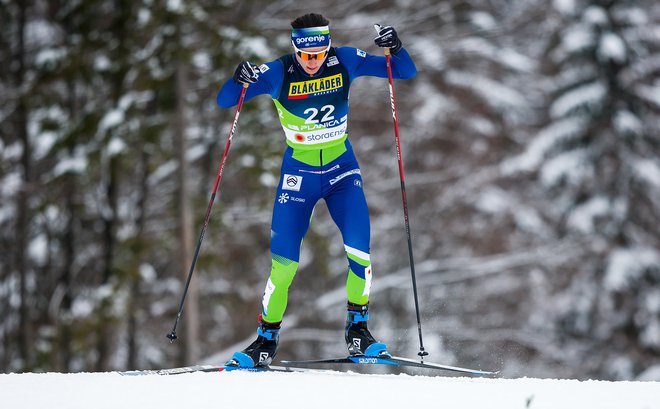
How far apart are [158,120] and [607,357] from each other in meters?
11.4

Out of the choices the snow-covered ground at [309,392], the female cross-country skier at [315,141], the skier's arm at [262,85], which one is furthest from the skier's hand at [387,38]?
the snow-covered ground at [309,392]

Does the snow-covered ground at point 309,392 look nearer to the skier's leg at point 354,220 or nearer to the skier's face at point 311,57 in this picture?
the skier's leg at point 354,220

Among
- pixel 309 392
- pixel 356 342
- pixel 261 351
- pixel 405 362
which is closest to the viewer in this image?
pixel 309 392

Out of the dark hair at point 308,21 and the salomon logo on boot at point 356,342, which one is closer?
the dark hair at point 308,21

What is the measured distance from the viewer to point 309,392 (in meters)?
5.32

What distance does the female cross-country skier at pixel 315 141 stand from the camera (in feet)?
20.9

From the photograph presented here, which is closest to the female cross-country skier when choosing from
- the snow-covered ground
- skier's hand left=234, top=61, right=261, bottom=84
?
skier's hand left=234, top=61, right=261, bottom=84

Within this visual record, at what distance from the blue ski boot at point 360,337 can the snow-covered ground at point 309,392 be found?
15.2 inches

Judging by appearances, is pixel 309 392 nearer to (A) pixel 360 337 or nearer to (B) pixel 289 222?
(A) pixel 360 337

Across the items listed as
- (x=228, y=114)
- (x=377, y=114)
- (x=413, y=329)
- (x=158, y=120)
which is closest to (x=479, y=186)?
(x=377, y=114)

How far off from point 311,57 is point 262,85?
40 cm

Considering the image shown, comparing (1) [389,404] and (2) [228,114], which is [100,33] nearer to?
(2) [228,114]

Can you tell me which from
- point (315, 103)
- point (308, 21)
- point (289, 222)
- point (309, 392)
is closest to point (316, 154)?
point (315, 103)

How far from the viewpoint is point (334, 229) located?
21.1m
